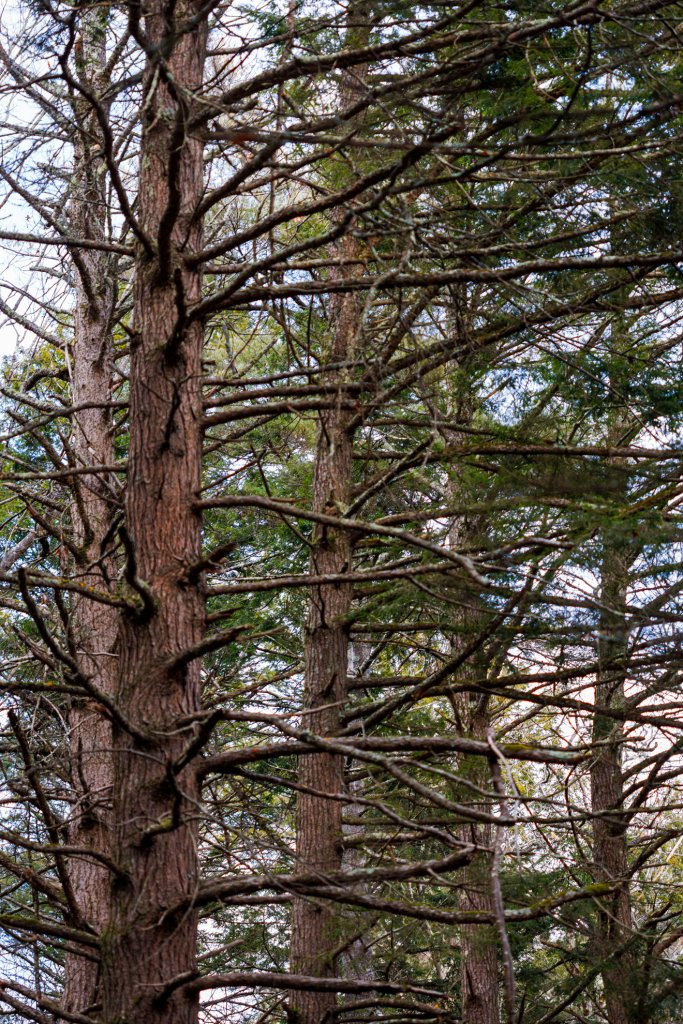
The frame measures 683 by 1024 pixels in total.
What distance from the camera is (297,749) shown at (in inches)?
176

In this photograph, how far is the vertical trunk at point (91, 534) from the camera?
7.58 metres

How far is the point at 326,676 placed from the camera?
762 centimetres

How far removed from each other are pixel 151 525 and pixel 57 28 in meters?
2.30

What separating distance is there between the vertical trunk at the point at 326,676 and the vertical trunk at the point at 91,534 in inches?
53.8

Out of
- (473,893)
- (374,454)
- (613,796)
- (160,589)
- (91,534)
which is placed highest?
(374,454)

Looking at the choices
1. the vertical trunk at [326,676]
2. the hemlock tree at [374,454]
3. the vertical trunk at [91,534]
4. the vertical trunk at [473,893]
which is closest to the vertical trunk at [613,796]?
the hemlock tree at [374,454]

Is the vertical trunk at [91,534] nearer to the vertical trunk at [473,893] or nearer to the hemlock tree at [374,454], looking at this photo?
the hemlock tree at [374,454]

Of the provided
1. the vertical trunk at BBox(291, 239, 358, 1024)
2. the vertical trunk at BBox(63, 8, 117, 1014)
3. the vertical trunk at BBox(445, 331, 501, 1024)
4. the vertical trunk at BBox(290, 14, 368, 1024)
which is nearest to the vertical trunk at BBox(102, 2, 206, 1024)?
the vertical trunk at BBox(63, 8, 117, 1014)

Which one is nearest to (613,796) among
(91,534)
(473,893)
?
(473,893)

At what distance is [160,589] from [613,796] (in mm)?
6835

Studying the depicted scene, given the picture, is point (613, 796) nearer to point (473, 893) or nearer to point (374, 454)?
point (473, 893)

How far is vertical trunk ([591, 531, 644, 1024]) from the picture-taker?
4.98 metres

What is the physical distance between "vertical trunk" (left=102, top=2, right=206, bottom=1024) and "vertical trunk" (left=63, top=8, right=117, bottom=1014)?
1.52m

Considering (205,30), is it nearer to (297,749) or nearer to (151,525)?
(151,525)
